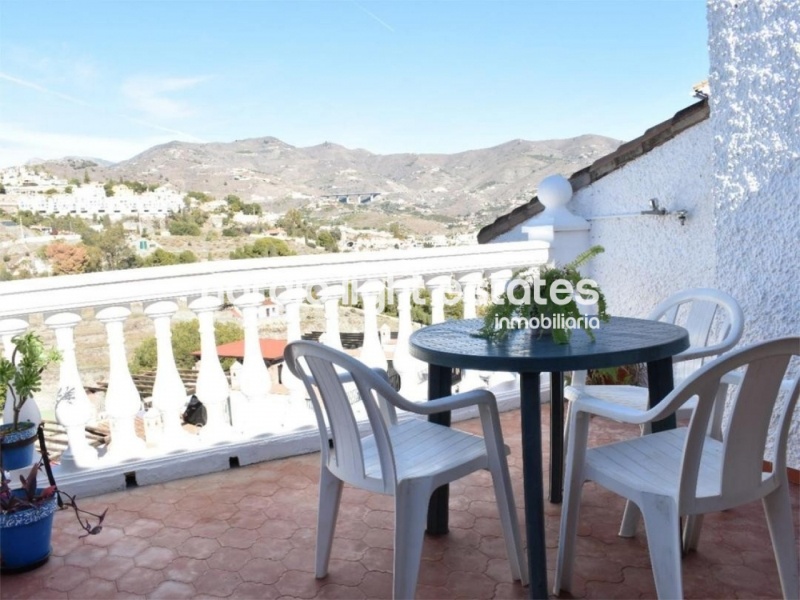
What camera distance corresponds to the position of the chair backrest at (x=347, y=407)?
177 centimetres

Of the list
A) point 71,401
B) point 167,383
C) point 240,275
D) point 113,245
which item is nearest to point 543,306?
point 240,275

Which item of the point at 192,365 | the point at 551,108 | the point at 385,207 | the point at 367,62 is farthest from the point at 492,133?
the point at 192,365

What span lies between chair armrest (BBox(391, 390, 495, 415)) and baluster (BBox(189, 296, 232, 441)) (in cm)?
152

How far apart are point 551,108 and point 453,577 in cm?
Answer: 1563

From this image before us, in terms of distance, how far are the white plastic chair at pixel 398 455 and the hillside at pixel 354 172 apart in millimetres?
2904

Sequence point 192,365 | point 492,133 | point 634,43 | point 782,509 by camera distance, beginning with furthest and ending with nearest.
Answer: point 492,133
point 634,43
point 192,365
point 782,509

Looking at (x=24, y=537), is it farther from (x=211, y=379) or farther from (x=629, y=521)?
(x=629, y=521)

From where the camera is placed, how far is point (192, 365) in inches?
142

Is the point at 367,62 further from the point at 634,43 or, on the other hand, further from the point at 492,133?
the point at 634,43

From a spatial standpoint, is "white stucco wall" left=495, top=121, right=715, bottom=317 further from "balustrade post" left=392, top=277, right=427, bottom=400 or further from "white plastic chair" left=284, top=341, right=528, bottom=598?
"white plastic chair" left=284, top=341, right=528, bottom=598

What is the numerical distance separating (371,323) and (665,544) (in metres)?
2.07

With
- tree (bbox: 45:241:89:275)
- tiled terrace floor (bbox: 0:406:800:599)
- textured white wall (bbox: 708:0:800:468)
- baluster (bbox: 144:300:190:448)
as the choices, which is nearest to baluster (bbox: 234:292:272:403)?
baluster (bbox: 144:300:190:448)

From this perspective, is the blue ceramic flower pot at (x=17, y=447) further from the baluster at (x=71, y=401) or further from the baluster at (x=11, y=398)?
the baluster at (x=71, y=401)

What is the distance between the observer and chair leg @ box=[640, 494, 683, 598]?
1651mm
